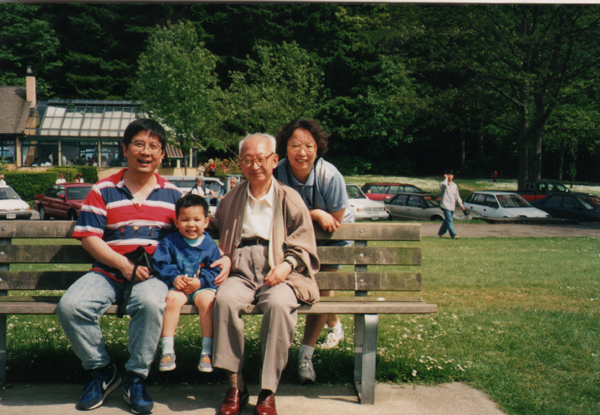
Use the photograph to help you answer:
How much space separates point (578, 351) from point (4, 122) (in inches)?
1436

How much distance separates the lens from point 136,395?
127 inches

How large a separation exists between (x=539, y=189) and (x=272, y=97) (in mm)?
13768

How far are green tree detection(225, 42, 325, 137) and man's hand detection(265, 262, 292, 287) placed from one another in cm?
2018

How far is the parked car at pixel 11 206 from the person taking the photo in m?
22.3

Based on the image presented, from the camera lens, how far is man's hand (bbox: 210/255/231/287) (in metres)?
3.47

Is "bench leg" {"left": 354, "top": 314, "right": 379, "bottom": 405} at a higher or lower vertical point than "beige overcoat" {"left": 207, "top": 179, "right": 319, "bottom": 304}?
lower

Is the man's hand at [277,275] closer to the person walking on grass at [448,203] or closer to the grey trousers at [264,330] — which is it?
the grey trousers at [264,330]

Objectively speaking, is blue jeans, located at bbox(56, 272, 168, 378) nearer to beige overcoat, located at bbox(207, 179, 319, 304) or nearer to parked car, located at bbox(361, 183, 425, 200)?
beige overcoat, located at bbox(207, 179, 319, 304)

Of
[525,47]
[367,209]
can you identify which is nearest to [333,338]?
[367,209]

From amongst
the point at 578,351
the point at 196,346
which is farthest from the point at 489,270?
the point at 196,346

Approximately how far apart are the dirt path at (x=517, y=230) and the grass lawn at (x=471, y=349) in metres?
10.7

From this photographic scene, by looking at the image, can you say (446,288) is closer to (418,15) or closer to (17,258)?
(17,258)

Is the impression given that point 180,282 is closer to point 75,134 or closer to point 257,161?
point 257,161

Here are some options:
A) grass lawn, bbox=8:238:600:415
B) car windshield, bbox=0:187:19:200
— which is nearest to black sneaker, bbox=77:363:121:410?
grass lawn, bbox=8:238:600:415
